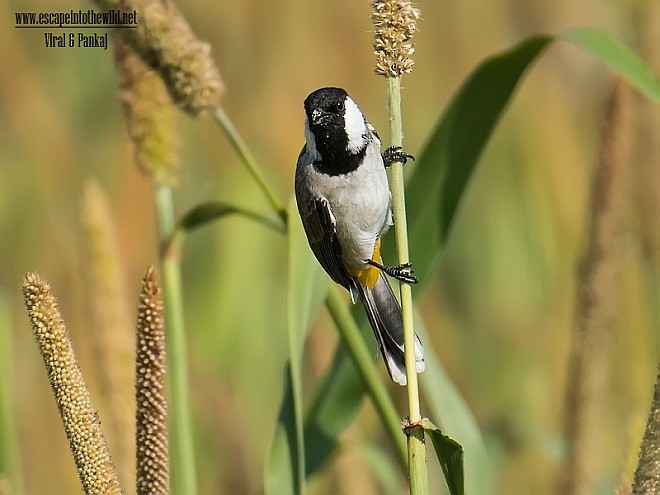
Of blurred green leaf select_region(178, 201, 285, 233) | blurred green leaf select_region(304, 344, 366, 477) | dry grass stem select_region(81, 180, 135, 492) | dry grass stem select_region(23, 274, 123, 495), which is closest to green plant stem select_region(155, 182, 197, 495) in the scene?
blurred green leaf select_region(178, 201, 285, 233)

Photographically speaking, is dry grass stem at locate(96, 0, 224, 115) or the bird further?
the bird

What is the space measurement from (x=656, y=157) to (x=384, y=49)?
1403mm

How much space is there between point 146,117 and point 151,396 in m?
0.76

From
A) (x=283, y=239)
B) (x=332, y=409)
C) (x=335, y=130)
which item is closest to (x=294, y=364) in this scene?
(x=332, y=409)

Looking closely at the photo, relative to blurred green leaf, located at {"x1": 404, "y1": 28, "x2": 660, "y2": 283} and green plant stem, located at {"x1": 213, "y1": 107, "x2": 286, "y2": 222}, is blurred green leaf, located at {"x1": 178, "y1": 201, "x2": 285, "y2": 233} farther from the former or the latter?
blurred green leaf, located at {"x1": 404, "y1": 28, "x2": 660, "y2": 283}

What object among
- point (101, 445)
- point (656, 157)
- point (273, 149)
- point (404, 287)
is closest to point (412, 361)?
point (404, 287)

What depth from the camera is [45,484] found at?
3.07 m

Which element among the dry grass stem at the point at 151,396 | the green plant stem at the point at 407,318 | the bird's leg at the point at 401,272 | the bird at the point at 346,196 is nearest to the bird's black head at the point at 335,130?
the bird at the point at 346,196

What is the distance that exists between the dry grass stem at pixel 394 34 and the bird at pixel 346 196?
0.78 meters

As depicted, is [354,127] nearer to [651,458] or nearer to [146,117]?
[146,117]

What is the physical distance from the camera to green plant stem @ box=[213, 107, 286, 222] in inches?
71.3

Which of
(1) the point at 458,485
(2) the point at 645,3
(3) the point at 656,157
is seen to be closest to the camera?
(1) the point at 458,485

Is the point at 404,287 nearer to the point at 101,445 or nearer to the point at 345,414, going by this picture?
the point at 101,445

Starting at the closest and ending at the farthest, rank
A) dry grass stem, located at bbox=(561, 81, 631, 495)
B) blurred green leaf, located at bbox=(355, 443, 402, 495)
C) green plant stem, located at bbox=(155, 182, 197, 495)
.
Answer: green plant stem, located at bbox=(155, 182, 197, 495), dry grass stem, located at bbox=(561, 81, 631, 495), blurred green leaf, located at bbox=(355, 443, 402, 495)
